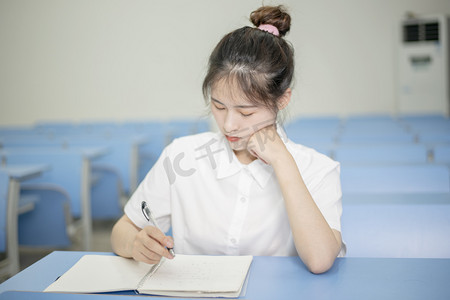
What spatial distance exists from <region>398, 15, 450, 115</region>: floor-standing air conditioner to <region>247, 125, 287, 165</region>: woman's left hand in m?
6.31

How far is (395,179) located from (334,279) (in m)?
0.81

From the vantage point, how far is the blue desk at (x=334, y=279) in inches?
31.2

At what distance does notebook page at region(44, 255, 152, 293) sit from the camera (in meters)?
0.84

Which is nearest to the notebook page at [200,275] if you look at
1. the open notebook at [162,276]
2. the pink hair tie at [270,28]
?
the open notebook at [162,276]

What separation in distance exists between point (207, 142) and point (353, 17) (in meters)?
6.47

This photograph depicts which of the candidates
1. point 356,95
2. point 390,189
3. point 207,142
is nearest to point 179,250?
point 207,142

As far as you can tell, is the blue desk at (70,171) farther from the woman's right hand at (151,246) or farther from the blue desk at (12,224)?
the woman's right hand at (151,246)

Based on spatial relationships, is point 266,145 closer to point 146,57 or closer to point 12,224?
point 12,224

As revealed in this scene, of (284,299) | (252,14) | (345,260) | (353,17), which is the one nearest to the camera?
(284,299)

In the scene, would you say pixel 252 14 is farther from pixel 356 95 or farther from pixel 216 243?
pixel 356 95

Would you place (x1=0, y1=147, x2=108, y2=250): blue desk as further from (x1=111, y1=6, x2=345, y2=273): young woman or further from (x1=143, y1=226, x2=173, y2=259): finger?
(x1=143, y1=226, x2=173, y2=259): finger

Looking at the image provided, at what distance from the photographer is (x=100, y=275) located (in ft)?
3.01

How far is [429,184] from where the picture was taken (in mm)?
1520

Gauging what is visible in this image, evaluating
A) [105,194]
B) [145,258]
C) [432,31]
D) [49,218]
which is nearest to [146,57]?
[432,31]
